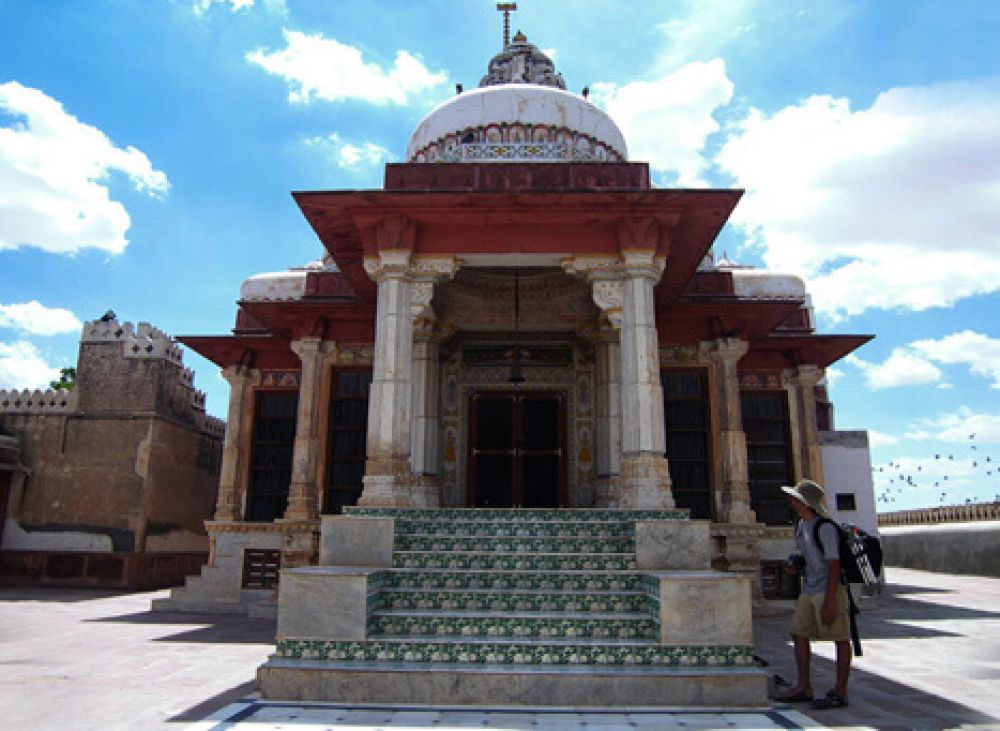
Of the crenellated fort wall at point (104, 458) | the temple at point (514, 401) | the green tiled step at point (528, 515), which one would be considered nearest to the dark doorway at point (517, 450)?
the temple at point (514, 401)

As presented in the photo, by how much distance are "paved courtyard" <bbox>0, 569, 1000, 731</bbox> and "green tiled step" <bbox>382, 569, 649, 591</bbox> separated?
158 centimetres

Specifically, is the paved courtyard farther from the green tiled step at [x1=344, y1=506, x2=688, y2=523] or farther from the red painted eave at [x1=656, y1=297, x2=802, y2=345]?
the red painted eave at [x1=656, y1=297, x2=802, y2=345]

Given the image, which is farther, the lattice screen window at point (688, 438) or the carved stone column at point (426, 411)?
the lattice screen window at point (688, 438)

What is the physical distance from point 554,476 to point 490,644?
263 inches

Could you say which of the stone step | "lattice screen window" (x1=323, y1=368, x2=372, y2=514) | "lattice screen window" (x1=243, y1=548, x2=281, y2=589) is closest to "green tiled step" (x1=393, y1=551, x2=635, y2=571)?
the stone step

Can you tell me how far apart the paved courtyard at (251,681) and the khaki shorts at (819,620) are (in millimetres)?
529

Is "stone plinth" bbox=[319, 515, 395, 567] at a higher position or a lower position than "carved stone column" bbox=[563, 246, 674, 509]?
lower

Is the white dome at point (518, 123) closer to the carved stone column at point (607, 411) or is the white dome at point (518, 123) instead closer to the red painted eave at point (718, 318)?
the red painted eave at point (718, 318)

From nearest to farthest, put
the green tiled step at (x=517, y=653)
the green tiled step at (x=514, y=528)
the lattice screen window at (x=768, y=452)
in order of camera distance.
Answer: the green tiled step at (x=517, y=653) < the green tiled step at (x=514, y=528) < the lattice screen window at (x=768, y=452)

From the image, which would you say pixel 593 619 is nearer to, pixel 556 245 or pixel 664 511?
pixel 664 511

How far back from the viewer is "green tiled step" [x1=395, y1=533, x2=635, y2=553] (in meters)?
7.21

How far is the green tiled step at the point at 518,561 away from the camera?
6914 mm

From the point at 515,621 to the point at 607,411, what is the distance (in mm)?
6228

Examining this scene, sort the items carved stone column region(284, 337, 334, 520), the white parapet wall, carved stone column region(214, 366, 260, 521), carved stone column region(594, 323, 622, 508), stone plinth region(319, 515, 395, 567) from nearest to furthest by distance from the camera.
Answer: stone plinth region(319, 515, 395, 567) → carved stone column region(594, 323, 622, 508) → carved stone column region(284, 337, 334, 520) → carved stone column region(214, 366, 260, 521) → the white parapet wall
